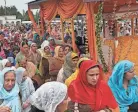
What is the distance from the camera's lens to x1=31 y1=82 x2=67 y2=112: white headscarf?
9.02 feet

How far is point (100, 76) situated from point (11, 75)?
1052 mm

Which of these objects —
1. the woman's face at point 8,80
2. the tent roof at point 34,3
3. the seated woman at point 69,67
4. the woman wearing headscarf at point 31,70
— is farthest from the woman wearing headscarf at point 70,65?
the tent roof at point 34,3

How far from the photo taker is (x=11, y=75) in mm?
3605

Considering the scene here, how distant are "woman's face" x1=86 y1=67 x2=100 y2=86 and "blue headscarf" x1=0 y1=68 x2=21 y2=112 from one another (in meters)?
0.98

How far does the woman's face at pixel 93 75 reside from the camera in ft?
10.5

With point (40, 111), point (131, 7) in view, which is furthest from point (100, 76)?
point (131, 7)

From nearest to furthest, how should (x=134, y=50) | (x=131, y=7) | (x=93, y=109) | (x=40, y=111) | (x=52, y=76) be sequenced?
(x=40, y=111), (x=93, y=109), (x=52, y=76), (x=134, y=50), (x=131, y=7)

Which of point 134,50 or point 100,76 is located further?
point 134,50

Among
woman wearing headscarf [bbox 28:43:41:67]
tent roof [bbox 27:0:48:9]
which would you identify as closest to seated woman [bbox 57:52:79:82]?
woman wearing headscarf [bbox 28:43:41:67]

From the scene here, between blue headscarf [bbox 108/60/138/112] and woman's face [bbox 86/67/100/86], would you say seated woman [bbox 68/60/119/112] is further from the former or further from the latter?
blue headscarf [bbox 108/60/138/112]

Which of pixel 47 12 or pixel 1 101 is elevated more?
pixel 47 12

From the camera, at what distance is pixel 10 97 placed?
3.64m

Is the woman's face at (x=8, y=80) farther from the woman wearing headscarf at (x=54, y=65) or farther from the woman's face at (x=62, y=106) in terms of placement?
the woman wearing headscarf at (x=54, y=65)

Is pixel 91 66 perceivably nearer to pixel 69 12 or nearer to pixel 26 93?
pixel 26 93
